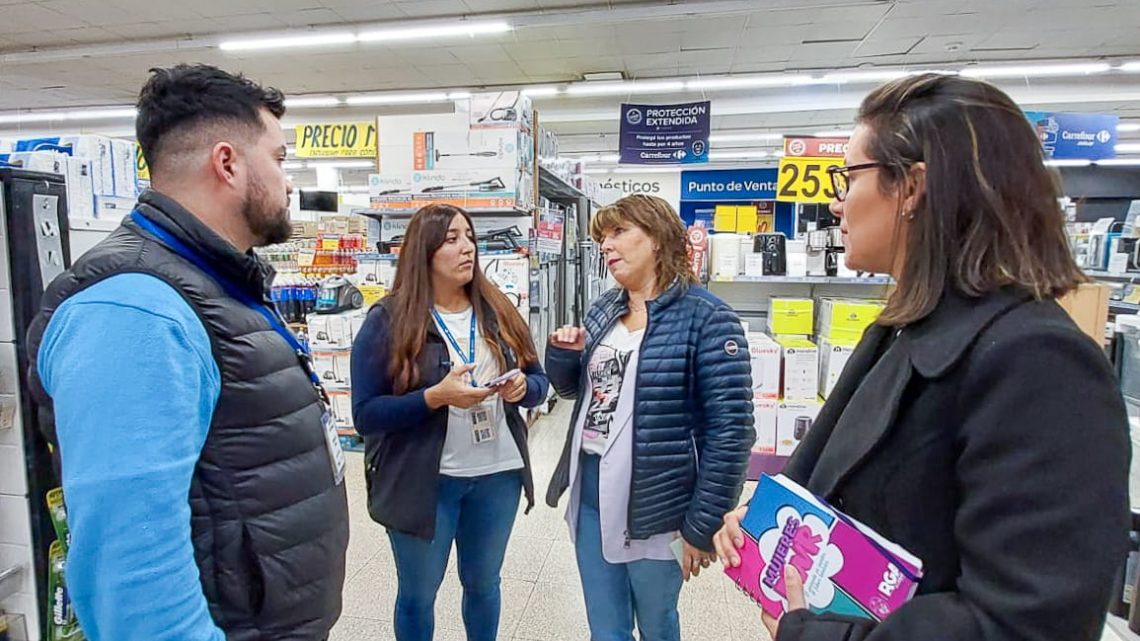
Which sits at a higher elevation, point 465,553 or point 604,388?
point 604,388

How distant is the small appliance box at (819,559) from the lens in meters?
0.78

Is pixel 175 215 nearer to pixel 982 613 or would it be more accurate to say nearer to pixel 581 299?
pixel 982 613

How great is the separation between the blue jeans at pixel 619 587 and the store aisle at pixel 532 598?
83 cm

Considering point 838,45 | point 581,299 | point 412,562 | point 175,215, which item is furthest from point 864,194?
point 838,45

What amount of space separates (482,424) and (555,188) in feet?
15.8

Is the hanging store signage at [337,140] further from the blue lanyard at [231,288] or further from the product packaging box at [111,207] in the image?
the blue lanyard at [231,288]

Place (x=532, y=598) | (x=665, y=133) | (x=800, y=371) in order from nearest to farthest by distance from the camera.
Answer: (x=532, y=598)
(x=800, y=371)
(x=665, y=133)

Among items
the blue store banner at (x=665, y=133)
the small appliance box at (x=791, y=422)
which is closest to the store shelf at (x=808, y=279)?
the small appliance box at (x=791, y=422)

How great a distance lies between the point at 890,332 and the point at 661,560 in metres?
1.01

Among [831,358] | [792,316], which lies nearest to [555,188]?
[792,316]

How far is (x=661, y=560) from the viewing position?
171 cm

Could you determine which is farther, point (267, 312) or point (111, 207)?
point (111, 207)

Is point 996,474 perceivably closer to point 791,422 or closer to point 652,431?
point 652,431

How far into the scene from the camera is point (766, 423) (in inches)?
160
